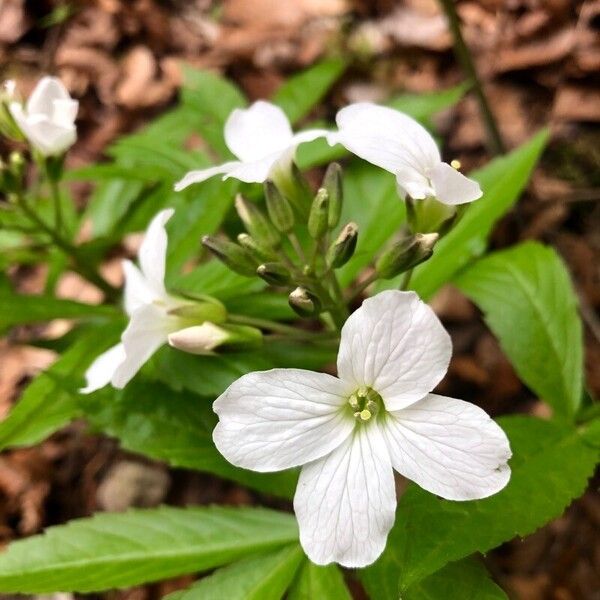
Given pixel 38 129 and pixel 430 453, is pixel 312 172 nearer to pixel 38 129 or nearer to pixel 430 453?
pixel 38 129

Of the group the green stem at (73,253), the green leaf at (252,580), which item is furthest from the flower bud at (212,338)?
the green stem at (73,253)

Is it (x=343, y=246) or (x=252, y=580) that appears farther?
(x=252, y=580)

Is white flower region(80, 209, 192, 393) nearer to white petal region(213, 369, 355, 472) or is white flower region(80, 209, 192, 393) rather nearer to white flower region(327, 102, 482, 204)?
white petal region(213, 369, 355, 472)

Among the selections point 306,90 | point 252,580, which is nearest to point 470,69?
point 306,90

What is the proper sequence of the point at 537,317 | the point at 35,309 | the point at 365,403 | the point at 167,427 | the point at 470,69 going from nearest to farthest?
the point at 365,403 < the point at 167,427 < the point at 537,317 < the point at 35,309 < the point at 470,69

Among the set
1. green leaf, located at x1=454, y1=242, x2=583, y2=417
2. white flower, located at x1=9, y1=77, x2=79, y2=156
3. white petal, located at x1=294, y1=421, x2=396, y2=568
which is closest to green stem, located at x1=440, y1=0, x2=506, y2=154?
green leaf, located at x1=454, y1=242, x2=583, y2=417

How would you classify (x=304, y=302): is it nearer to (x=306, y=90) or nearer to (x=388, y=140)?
(x=388, y=140)

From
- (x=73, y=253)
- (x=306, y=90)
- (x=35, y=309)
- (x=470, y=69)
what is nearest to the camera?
(x=35, y=309)

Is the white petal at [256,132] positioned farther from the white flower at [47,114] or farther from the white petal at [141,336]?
the white flower at [47,114]
